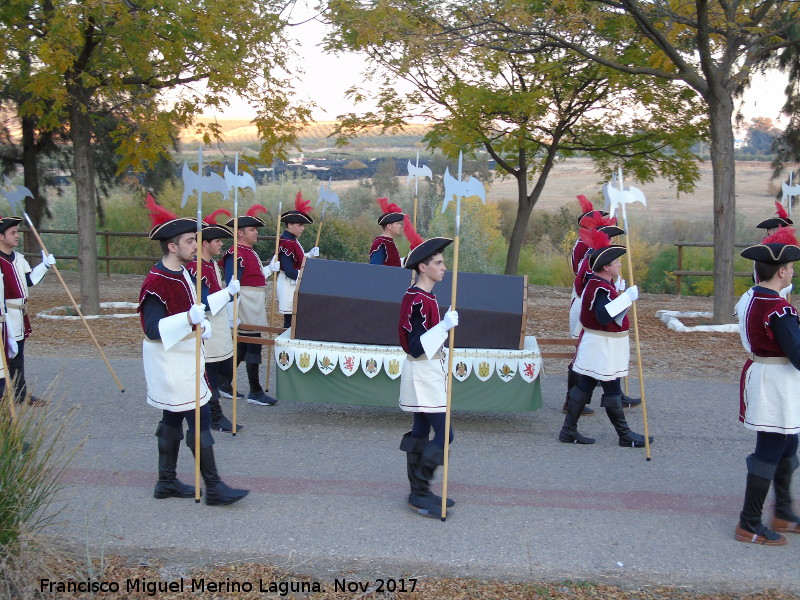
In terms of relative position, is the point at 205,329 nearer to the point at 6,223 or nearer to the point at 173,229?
the point at 173,229

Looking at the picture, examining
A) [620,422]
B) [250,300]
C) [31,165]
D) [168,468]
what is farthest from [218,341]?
[31,165]

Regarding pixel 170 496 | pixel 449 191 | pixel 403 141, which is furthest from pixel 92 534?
pixel 403 141

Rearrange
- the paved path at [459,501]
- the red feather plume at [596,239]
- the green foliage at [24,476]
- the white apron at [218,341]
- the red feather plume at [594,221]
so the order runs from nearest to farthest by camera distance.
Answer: the green foliage at [24,476] < the paved path at [459,501] < the red feather plume at [596,239] < the red feather plume at [594,221] < the white apron at [218,341]

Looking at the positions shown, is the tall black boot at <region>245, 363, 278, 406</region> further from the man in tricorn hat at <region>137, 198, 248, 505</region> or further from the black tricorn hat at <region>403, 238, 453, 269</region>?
the black tricorn hat at <region>403, 238, 453, 269</region>

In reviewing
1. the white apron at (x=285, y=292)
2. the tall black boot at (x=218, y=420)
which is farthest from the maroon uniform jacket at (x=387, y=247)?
the tall black boot at (x=218, y=420)

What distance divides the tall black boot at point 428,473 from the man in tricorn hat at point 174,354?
43.9 inches

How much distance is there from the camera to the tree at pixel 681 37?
35.7 feet

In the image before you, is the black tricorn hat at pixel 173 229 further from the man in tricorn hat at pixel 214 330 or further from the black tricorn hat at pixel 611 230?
the black tricorn hat at pixel 611 230

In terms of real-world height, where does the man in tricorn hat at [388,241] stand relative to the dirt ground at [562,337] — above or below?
above

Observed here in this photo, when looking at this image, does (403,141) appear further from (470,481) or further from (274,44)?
(470,481)

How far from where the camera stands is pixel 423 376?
16.6 feet

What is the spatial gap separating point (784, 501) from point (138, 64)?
9684 millimetres

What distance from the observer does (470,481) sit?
569 centimetres

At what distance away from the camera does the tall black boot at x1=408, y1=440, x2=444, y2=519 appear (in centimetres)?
498
